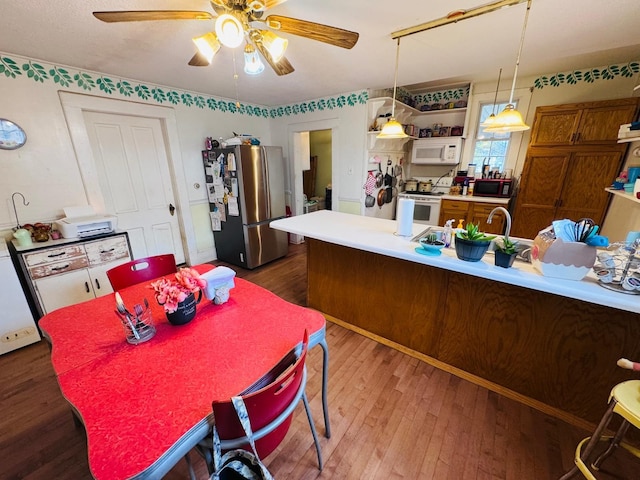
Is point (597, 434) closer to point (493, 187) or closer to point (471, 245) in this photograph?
point (471, 245)

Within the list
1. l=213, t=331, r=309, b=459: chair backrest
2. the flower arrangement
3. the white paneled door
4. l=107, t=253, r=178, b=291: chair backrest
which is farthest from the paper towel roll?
the white paneled door

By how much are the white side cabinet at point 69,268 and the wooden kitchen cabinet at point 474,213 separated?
4197 millimetres

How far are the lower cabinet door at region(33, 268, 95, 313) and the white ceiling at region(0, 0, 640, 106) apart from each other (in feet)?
5.93

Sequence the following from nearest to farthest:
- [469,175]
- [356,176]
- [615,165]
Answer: [615,165] → [356,176] → [469,175]

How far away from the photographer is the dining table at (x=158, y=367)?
26.2 inches

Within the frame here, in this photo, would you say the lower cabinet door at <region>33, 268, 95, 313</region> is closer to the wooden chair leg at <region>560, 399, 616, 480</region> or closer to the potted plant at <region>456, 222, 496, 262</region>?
the potted plant at <region>456, 222, 496, 262</region>

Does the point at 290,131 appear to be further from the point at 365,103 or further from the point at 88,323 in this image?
the point at 88,323

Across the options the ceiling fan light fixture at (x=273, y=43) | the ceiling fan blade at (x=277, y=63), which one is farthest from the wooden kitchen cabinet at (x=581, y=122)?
the ceiling fan light fixture at (x=273, y=43)

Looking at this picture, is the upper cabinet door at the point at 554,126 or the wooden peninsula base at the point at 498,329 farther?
the upper cabinet door at the point at 554,126

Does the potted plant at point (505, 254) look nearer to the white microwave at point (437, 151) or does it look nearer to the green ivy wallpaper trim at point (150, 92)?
the green ivy wallpaper trim at point (150, 92)

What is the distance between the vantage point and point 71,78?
2367 millimetres

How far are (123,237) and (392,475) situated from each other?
2875 mm

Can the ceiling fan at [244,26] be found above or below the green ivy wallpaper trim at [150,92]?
below

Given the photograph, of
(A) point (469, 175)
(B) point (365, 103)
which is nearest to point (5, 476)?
(B) point (365, 103)
